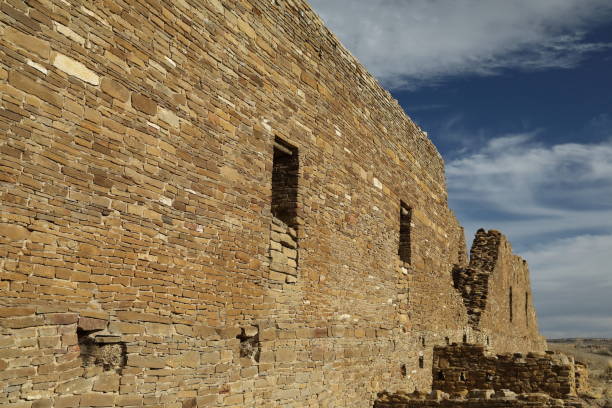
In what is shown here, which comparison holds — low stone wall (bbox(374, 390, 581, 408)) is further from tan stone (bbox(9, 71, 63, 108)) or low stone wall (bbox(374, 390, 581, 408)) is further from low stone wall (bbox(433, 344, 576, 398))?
tan stone (bbox(9, 71, 63, 108))

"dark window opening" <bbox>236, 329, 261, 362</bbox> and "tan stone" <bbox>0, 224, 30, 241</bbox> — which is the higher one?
"tan stone" <bbox>0, 224, 30, 241</bbox>

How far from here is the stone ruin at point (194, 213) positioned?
15.5 feet

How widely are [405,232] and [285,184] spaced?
4780 mm

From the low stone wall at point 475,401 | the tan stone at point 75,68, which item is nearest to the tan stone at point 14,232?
the tan stone at point 75,68

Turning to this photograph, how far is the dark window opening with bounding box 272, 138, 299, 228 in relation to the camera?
826 centimetres

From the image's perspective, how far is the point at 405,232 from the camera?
1250cm

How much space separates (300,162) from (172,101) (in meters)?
2.60

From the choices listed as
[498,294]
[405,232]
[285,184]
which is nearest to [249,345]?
[285,184]

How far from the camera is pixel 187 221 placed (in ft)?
20.3

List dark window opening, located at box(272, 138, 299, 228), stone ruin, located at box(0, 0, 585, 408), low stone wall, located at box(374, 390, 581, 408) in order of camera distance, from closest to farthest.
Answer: stone ruin, located at box(0, 0, 585, 408) < dark window opening, located at box(272, 138, 299, 228) < low stone wall, located at box(374, 390, 581, 408)

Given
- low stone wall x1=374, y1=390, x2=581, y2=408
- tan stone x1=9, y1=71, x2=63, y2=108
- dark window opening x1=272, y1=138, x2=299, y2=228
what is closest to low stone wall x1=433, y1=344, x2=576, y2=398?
low stone wall x1=374, y1=390, x2=581, y2=408

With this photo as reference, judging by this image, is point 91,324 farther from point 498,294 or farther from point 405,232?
point 498,294

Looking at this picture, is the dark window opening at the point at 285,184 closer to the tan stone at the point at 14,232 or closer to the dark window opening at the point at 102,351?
the dark window opening at the point at 102,351

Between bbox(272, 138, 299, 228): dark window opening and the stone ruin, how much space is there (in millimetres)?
25
